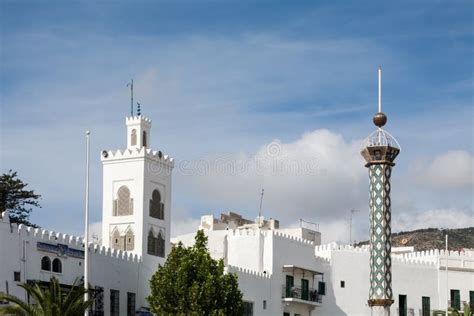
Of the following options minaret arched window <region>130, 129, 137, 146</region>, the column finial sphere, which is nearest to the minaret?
the column finial sphere

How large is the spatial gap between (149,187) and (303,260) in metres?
9.49

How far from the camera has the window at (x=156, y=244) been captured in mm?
51625

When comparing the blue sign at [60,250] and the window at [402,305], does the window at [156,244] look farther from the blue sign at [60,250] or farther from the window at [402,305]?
the window at [402,305]

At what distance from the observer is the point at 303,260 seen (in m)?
55.7

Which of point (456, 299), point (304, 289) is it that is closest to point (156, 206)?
point (304, 289)

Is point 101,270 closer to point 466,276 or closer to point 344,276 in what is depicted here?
point 344,276

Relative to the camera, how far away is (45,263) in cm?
4266

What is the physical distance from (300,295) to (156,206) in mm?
9050

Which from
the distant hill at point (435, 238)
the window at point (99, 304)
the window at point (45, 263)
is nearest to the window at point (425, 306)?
the window at point (99, 304)

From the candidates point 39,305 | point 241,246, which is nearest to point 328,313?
point 241,246

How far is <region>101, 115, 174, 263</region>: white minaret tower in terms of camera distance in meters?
51.3

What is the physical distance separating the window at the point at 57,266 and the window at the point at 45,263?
1.19ft

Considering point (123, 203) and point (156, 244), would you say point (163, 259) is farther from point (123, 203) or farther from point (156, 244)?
point (123, 203)

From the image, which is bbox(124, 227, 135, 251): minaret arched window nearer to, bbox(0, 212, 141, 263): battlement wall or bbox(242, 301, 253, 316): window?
bbox(0, 212, 141, 263): battlement wall
